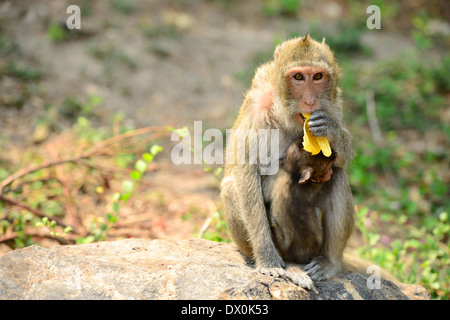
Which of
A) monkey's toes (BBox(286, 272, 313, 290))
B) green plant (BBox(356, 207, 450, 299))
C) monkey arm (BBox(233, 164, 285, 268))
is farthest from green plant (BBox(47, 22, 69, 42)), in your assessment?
monkey's toes (BBox(286, 272, 313, 290))

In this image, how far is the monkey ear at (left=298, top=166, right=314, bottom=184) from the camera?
15.1 ft

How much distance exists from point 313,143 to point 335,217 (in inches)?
36.7

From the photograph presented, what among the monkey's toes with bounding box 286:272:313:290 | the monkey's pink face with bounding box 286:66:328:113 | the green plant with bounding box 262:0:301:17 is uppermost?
the green plant with bounding box 262:0:301:17

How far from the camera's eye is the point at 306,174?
4.62m

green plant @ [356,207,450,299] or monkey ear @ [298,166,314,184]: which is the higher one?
monkey ear @ [298,166,314,184]

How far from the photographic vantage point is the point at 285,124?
489 cm

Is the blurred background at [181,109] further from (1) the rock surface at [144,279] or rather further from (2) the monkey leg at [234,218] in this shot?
(1) the rock surface at [144,279]

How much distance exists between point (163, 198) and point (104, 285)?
15.1ft

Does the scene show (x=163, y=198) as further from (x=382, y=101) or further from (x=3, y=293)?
(x=382, y=101)

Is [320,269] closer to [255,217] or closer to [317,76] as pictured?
[255,217]

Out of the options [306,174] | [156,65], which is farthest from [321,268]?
[156,65]

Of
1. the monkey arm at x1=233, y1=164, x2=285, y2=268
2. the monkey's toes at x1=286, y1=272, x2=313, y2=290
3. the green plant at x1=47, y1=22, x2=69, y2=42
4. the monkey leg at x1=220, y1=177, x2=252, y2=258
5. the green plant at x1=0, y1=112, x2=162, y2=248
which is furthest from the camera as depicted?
the green plant at x1=47, y1=22, x2=69, y2=42

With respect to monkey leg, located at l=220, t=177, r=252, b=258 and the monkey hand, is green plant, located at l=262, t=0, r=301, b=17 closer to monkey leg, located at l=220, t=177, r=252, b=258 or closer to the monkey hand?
monkey leg, located at l=220, t=177, r=252, b=258
